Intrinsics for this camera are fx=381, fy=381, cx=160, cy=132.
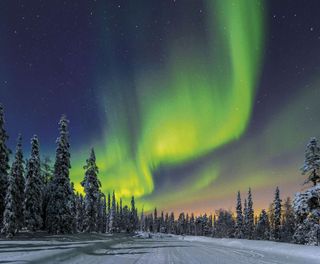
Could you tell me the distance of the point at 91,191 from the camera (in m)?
68.6

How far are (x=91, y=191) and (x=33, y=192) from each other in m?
16.0

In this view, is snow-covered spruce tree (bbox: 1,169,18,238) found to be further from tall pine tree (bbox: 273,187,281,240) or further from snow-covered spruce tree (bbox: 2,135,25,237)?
tall pine tree (bbox: 273,187,281,240)

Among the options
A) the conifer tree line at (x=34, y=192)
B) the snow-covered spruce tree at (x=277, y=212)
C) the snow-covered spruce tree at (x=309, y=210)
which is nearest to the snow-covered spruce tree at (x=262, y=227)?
the snow-covered spruce tree at (x=277, y=212)

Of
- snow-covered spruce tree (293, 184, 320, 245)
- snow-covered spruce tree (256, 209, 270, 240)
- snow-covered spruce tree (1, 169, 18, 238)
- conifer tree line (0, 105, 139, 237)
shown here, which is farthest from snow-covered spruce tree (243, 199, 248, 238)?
snow-covered spruce tree (1, 169, 18, 238)

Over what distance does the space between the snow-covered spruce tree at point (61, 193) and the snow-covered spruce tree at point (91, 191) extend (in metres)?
14.9

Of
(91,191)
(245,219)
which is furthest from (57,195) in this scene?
(245,219)

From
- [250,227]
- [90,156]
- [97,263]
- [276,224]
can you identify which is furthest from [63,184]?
[250,227]

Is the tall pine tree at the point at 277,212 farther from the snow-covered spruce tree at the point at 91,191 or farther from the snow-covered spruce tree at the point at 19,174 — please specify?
the snow-covered spruce tree at the point at 19,174

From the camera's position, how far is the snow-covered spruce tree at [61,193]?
50188 mm

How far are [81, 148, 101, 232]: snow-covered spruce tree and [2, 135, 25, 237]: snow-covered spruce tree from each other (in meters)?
16.1

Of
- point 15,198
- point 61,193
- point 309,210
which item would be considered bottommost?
point 309,210

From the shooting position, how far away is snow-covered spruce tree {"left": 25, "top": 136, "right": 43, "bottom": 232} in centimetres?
5186

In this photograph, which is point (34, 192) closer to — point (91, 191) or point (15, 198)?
point (15, 198)

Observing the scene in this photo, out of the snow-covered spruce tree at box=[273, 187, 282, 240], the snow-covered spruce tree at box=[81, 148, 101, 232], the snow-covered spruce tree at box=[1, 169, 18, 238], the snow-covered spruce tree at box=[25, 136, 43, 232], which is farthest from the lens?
the snow-covered spruce tree at box=[273, 187, 282, 240]
